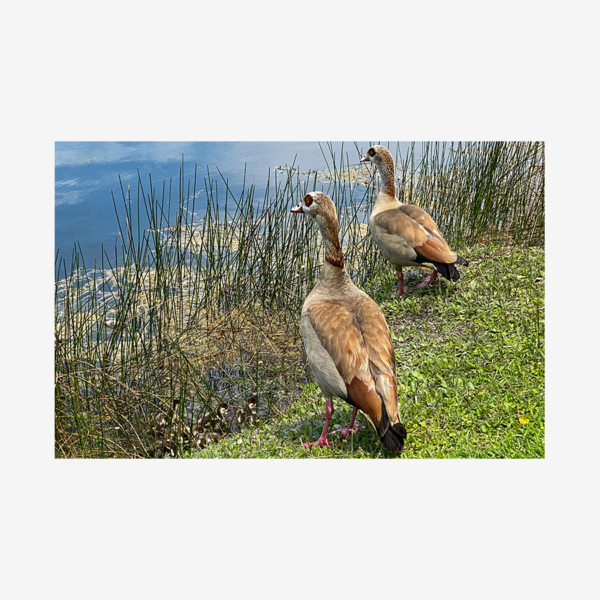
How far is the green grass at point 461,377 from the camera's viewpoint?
395cm

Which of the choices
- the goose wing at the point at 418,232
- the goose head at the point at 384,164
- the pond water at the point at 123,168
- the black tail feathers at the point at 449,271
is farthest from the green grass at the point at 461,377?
the pond water at the point at 123,168

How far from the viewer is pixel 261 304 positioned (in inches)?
193

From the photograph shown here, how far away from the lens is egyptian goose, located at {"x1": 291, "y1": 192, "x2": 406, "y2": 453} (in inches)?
138

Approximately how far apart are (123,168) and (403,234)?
7.72 feet

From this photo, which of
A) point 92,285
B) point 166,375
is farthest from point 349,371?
point 92,285

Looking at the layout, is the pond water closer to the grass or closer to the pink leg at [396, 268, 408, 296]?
the grass

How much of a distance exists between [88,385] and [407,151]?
10.8ft

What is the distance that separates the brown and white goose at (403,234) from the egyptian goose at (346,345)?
1.02 metres

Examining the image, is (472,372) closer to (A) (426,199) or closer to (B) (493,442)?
(B) (493,442)

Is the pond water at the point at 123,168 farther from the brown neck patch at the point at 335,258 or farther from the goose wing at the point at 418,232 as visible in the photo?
the brown neck patch at the point at 335,258

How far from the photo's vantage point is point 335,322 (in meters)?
3.85

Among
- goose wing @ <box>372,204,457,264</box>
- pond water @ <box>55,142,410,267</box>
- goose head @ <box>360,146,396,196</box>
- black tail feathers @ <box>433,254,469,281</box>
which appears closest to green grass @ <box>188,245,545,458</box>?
black tail feathers @ <box>433,254,469,281</box>

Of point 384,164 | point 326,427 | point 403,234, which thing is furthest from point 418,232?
point 326,427

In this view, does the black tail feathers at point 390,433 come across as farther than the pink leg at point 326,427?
No
